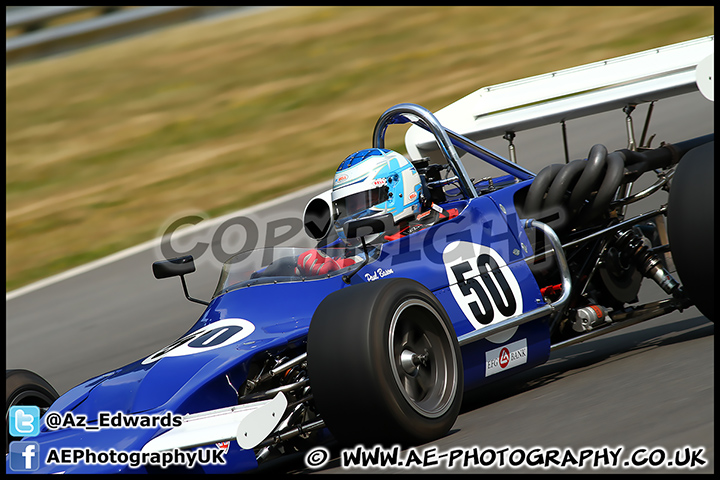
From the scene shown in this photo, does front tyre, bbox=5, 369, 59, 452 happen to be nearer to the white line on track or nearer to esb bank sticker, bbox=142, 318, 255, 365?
esb bank sticker, bbox=142, 318, 255, 365

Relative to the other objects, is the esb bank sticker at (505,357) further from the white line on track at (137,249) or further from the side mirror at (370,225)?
the white line on track at (137,249)

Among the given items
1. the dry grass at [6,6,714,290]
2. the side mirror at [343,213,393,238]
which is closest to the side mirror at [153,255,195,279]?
the side mirror at [343,213,393,238]

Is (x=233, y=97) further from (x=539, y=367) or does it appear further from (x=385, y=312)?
(x=385, y=312)

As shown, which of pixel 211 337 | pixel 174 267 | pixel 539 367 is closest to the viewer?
pixel 211 337

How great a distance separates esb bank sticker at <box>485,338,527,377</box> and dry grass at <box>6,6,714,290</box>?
6.11 m

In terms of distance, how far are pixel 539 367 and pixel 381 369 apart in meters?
2.53

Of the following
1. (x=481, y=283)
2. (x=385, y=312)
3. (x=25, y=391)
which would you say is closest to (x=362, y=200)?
(x=481, y=283)

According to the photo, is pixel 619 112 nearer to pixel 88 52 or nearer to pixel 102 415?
pixel 102 415

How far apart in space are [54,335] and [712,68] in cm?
574

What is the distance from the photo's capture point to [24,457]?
3.94m

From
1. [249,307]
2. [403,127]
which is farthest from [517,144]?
[249,307]

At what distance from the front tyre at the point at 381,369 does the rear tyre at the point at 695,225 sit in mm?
1589

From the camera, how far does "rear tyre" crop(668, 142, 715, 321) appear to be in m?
4.95

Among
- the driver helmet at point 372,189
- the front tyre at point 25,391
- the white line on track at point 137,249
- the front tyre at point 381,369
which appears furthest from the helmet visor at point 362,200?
the white line on track at point 137,249
